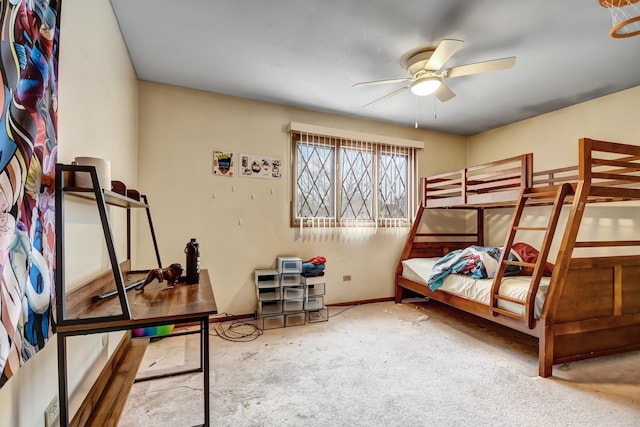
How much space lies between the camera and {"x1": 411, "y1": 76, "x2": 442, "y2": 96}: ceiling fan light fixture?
92.3 inches

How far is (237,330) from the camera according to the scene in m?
3.04

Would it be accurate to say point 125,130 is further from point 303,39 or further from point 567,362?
point 567,362

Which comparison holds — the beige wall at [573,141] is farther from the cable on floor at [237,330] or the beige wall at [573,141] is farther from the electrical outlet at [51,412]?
the electrical outlet at [51,412]

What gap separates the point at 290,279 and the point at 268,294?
296 mm

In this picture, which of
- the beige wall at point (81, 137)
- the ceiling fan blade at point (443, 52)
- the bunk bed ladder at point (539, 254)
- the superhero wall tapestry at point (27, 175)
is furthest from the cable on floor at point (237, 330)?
the ceiling fan blade at point (443, 52)

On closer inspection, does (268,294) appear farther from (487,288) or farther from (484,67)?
(484,67)

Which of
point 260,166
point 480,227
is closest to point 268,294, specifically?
point 260,166

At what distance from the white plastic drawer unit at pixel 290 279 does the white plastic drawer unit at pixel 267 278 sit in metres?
0.06

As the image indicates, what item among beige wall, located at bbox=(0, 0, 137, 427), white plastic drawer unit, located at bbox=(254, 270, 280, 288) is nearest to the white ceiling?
beige wall, located at bbox=(0, 0, 137, 427)

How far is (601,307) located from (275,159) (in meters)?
3.44

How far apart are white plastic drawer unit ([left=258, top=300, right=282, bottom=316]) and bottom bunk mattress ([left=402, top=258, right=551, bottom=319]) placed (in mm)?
1802

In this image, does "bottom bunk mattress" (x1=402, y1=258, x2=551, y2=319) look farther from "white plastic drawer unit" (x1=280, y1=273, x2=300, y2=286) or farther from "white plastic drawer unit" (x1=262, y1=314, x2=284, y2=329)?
"white plastic drawer unit" (x1=262, y1=314, x2=284, y2=329)

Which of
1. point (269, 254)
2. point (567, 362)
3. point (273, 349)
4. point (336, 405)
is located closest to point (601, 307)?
point (567, 362)

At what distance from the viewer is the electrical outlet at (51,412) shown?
3.81 feet
